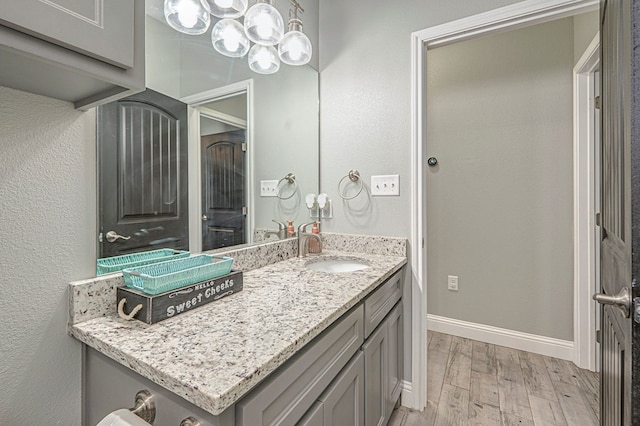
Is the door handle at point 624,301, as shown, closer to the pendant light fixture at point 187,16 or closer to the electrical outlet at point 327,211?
the electrical outlet at point 327,211

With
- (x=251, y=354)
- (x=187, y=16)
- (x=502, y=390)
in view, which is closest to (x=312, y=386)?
(x=251, y=354)

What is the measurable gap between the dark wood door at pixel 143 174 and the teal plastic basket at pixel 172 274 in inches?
4.0

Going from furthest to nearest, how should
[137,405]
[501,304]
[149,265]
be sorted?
[501,304] < [149,265] < [137,405]

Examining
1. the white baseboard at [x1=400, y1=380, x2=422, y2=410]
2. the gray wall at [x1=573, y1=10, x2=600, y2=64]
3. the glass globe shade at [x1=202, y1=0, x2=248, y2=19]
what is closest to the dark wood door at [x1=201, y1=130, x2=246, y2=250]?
the glass globe shade at [x1=202, y1=0, x2=248, y2=19]

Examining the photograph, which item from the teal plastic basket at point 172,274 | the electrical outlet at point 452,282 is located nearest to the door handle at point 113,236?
the teal plastic basket at point 172,274

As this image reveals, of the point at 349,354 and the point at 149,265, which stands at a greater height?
the point at 149,265

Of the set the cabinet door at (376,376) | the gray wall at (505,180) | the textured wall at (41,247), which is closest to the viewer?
the textured wall at (41,247)

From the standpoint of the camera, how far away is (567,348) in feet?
7.17

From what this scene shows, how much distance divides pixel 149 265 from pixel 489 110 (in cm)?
261

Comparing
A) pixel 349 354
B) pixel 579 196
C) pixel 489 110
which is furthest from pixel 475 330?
pixel 349 354

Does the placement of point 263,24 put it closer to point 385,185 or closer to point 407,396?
point 385,185

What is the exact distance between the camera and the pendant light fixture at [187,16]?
108 centimetres

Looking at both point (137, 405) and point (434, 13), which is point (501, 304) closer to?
point (434, 13)

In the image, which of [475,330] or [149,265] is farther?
[475,330]
